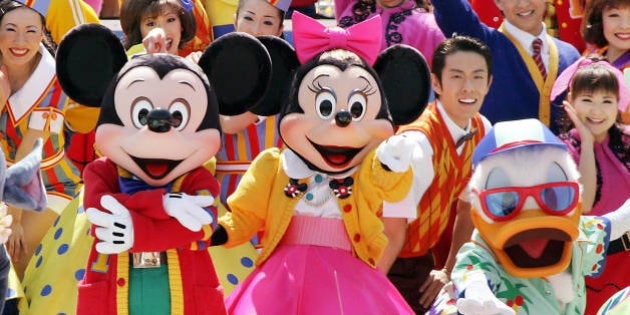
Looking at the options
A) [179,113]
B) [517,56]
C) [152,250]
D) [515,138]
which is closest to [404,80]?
[515,138]

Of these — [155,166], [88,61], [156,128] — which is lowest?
[155,166]

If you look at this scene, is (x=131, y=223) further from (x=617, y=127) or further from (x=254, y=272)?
(x=617, y=127)

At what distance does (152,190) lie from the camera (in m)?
3.84

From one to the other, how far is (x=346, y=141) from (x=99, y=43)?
31.2 inches

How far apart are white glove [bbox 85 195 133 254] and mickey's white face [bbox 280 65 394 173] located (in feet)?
2.12

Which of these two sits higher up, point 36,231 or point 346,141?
point 346,141

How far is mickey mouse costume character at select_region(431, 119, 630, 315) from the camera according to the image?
3902 mm

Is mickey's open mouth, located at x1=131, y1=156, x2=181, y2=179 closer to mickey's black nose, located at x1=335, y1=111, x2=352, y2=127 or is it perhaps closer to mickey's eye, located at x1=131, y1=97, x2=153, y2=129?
mickey's eye, located at x1=131, y1=97, x2=153, y2=129

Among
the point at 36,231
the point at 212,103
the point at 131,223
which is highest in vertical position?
the point at 212,103

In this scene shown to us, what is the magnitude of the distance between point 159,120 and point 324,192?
64cm

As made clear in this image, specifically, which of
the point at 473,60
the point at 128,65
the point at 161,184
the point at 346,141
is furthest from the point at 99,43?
the point at 473,60

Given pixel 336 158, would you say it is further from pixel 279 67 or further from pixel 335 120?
pixel 279 67

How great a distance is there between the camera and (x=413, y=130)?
15.8 ft

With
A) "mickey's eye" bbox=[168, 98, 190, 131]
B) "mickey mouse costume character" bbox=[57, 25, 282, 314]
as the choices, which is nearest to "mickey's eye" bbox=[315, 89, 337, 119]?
"mickey mouse costume character" bbox=[57, 25, 282, 314]
